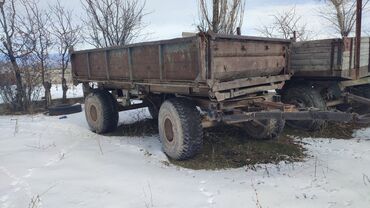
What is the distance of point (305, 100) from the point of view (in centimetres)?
736

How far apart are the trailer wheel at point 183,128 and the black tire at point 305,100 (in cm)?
243

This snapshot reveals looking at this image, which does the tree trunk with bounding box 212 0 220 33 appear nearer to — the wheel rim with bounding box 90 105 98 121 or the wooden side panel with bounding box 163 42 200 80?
the wheel rim with bounding box 90 105 98 121

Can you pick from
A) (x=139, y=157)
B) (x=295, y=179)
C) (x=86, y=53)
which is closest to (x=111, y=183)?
(x=139, y=157)

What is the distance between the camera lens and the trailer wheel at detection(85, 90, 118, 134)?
781 centimetres

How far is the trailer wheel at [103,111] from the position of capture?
7812mm

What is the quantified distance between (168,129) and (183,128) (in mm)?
463

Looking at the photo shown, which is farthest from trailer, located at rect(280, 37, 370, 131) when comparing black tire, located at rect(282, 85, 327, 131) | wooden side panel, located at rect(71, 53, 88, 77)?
wooden side panel, located at rect(71, 53, 88, 77)

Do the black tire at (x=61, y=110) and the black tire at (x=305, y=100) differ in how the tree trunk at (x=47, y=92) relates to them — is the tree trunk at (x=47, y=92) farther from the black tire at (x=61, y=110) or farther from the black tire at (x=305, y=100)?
the black tire at (x=305, y=100)

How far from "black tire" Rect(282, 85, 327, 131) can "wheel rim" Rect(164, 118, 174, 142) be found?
8.59 ft

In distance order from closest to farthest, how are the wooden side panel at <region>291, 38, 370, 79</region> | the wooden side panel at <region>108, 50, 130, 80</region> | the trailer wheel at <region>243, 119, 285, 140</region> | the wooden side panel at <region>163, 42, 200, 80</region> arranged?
1. the wooden side panel at <region>163, 42, 200, 80</region>
2. the trailer wheel at <region>243, 119, 285, 140</region>
3. the wooden side panel at <region>108, 50, 130, 80</region>
4. the wooden side panel at <region>291, 38, 370, 79</region>

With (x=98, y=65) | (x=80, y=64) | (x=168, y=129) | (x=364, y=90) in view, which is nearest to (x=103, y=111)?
(x=98, y=65)

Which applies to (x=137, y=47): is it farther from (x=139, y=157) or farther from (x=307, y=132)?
(x=307, y=132)

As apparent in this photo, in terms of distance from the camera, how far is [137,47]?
246 inches

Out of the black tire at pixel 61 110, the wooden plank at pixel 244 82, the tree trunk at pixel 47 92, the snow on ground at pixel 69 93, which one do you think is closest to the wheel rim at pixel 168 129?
the wooden plank at pixel 244 82
